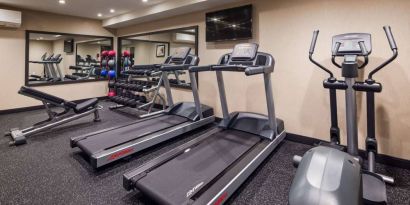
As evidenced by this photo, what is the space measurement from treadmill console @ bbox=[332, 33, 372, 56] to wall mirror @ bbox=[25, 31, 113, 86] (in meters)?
6.37

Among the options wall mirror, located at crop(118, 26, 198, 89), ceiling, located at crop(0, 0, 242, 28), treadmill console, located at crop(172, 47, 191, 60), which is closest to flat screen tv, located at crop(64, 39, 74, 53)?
ceiling, located at crop(0, 0, 242, 28)

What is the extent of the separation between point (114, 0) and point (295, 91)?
397 centimetres

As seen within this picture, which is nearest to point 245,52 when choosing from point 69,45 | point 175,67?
point 175,67

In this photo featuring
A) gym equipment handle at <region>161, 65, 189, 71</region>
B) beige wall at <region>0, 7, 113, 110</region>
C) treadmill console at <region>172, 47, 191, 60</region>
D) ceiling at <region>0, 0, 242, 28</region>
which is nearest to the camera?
gym equipment handle at <region>161, 65, 189, 71</region>

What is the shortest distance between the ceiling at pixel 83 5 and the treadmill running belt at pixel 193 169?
11.2 feet

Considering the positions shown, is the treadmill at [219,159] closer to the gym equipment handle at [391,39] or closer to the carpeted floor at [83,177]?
the carpeted floor at [83,177]

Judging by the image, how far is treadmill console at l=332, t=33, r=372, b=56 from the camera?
2.36 metres

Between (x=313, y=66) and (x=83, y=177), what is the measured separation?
336 centimetres

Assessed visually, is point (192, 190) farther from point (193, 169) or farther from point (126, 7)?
point (126, 7)

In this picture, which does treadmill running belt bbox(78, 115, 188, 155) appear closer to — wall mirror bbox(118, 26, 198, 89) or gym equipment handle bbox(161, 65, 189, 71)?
gym equipment handle bbox(161, 65, 189, 71)

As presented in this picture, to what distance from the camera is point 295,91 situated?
346cm

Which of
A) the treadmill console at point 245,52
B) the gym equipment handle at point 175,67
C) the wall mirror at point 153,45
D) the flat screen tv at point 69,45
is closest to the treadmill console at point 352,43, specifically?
the treadmill console at point 245,52

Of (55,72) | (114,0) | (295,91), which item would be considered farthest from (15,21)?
(295,91)

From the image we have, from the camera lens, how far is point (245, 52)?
9.70 ft
